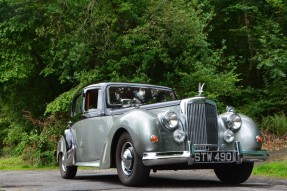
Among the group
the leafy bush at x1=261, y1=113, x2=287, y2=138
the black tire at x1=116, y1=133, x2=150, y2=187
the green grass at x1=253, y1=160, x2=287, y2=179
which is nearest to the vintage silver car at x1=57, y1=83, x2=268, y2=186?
the black tire at x1=116, y1=133, x2=150, y2=187

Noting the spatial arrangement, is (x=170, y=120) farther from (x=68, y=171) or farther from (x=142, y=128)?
→ (x=68, y=171)

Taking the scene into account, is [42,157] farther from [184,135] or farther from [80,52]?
[184,135]

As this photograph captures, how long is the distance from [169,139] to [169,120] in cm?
28

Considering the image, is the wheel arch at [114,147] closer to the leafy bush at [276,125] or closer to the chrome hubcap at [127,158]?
the chrome hubcap at [127,158]

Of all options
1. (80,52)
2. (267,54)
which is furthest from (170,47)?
(267,54)

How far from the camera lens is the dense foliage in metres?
17.0

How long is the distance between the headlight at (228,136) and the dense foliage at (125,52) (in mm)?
7796

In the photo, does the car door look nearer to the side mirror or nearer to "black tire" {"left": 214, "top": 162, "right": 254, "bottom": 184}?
the side mirror

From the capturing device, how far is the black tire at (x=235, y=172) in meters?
8.70

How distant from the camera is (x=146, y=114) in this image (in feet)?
26.4

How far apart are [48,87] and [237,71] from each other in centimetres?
774

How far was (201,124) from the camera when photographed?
8133mm

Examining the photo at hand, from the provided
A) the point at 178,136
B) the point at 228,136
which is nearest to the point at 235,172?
the point at 228,136

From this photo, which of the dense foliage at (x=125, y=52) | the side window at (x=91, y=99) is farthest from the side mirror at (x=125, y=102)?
the dense foliage at (x=125, y=52)
